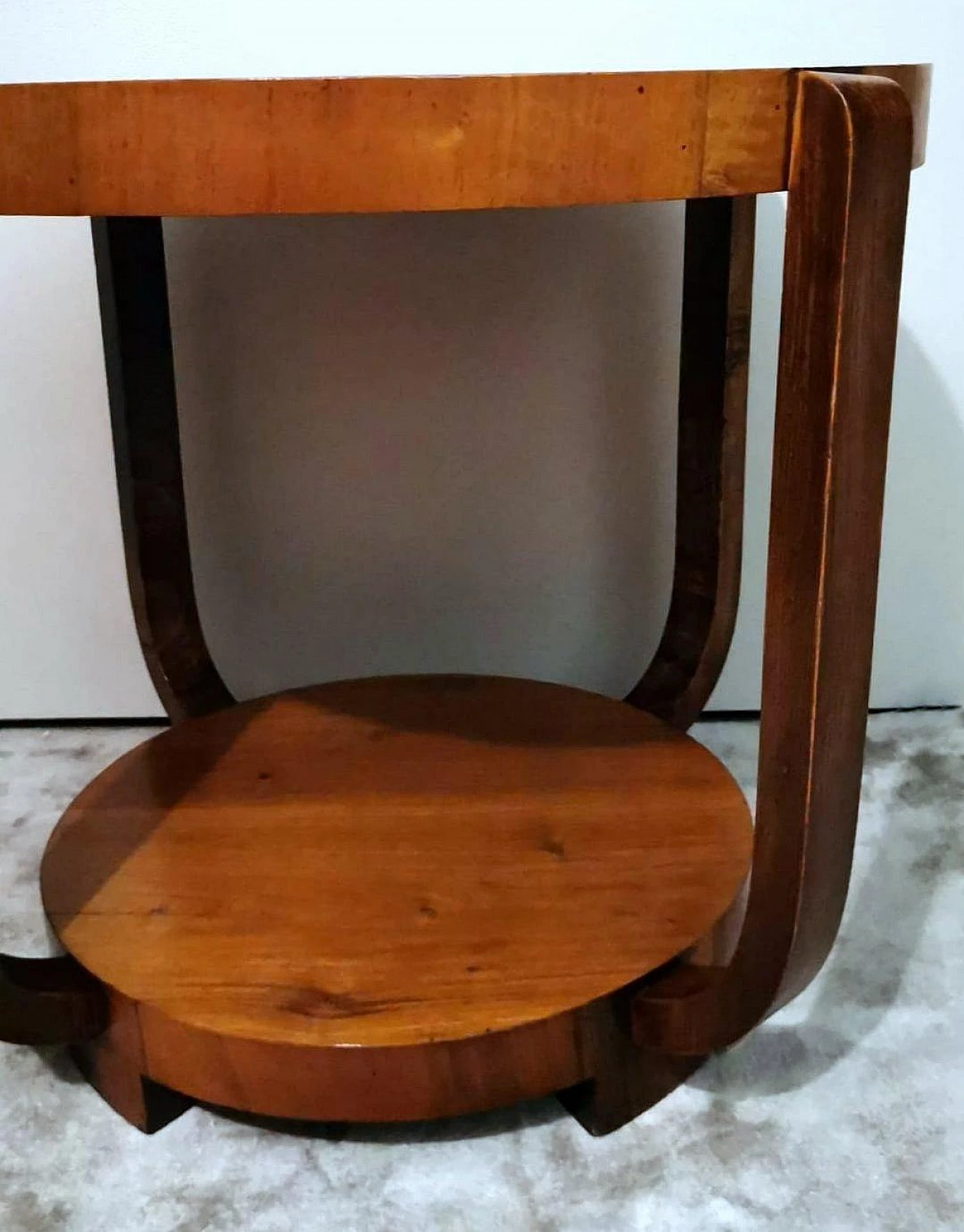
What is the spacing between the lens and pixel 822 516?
57cm

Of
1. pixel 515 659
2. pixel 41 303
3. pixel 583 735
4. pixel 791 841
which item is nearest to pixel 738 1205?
pixel 791 841

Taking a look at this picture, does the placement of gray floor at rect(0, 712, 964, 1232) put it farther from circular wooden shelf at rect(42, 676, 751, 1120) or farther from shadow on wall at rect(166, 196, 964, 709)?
shadow on wall at rect(166, 196, 964, 709)

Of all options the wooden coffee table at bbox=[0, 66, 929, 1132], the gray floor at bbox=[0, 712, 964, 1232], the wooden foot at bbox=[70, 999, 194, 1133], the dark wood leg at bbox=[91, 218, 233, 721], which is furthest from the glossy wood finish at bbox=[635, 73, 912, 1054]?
the dark wood leg at bbox=[91, 218, 233, 721]

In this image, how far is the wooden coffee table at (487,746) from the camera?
0.50 m

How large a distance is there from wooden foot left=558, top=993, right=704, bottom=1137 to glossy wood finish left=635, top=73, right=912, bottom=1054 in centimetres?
7

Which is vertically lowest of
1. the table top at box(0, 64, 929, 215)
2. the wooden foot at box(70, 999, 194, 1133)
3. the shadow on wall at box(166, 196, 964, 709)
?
the wooden foot at box(70, 999, 194, 1133)

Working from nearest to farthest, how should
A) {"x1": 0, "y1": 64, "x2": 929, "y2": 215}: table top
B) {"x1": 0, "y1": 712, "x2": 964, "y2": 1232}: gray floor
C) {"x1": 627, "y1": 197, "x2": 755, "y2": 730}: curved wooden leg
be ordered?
{"x1": 0, "y1": 64, "x2": 929, "y2": 215}: table top, {"x1": 0, "y1": 712, "x2": 964, "y2": 1232}: gray floor, {"x1": 627, "y1": 197, "x2": 755, "y2": 730}: curved wooden leg

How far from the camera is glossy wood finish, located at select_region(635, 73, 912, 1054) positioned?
1.76ft

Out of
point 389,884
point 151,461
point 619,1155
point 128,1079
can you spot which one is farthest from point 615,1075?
point 151,461

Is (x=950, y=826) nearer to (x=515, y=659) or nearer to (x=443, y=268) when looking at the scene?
(x=515, y=659)

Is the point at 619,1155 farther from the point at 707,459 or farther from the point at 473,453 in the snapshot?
the point at 473,453

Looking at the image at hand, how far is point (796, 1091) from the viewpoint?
752 millimetres

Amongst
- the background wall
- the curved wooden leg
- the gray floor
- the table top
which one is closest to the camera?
the table top

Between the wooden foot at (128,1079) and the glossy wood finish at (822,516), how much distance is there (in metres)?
0.35
